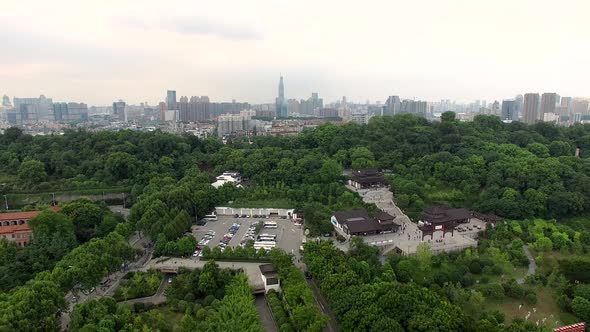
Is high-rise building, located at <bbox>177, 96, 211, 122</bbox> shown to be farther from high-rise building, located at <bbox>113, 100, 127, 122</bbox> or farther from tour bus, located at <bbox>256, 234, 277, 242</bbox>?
tour bus, located at <bbox>256, 234, 277, 242</bbox>

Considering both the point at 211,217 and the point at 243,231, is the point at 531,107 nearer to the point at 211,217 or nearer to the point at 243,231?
the point at 243,231

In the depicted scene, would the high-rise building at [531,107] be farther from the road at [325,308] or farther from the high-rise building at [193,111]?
the high-rise building at [193,111]

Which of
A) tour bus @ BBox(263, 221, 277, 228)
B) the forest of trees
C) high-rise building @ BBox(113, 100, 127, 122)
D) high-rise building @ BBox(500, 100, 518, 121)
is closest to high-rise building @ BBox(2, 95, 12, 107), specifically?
high-rise building @ BBox(113, 100, 127, 122)

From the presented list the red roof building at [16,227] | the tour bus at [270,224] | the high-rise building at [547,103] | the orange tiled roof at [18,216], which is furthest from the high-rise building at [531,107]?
the red roof building at [16,227]

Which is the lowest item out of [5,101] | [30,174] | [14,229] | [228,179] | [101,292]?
[101,292]

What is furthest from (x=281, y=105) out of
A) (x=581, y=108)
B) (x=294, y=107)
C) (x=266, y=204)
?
(x=266, y=204)
